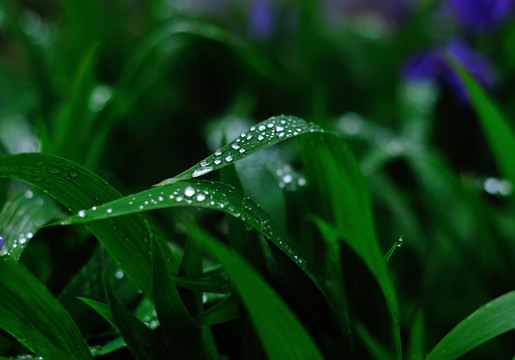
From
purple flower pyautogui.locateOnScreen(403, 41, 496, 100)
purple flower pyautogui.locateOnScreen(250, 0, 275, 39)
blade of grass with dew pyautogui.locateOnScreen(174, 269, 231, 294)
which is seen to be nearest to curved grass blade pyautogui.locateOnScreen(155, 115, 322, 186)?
blade of grass with dew pyautogui.locateOnScreen(174, 269, 231, 294)

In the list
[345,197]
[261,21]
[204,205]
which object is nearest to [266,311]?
[204,205]

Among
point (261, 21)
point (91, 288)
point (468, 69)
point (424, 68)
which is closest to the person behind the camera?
point (91, 288)

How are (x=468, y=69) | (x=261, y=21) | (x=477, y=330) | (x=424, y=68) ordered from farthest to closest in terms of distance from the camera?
(x=261, y=21), (x=424, y=68), (x=468, y=69), (x=477, y=330)

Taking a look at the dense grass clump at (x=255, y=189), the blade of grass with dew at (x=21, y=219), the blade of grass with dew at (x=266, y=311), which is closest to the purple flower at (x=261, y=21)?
the dense grass clump at (x=255, y=189)

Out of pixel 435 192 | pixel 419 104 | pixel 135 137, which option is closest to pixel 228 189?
pixel 435 192

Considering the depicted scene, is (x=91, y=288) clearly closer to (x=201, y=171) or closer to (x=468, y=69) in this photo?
(x=201, y=171)

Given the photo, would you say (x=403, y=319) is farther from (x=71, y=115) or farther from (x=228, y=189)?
(x=71, y=115)
